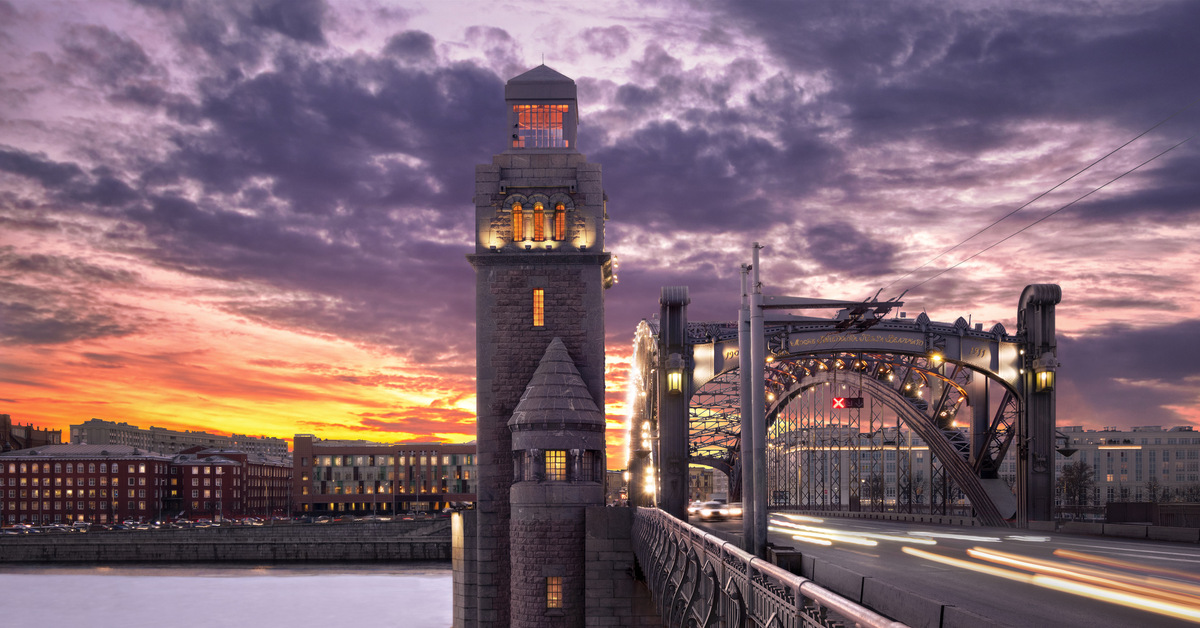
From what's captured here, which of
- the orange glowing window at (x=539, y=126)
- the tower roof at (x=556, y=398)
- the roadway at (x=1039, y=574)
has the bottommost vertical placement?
the roadway at (x=1039, y=574)

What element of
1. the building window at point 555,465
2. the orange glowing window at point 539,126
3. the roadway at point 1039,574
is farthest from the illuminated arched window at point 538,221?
the roadway at point 1039,574

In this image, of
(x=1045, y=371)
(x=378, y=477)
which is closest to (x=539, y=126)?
(x=1045, y=371)

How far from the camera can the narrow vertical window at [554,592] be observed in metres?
36.2

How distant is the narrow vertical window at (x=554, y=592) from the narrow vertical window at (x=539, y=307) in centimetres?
1057

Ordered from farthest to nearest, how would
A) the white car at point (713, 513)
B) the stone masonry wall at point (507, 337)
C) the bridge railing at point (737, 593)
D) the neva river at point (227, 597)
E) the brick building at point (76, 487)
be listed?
1. the brick building at point (76, 487)
2. the neva river at point (227, 597)
3. the white car at point (713, 513)
4. the stone masonry wall at point (507, 337)
5. the bridge railing at point (737, 593)

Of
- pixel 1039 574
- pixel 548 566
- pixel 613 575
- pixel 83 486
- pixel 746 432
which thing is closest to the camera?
pixel 1039 574

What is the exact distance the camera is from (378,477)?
583 ft

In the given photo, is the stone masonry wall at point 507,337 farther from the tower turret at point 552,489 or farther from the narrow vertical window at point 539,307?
the tower turret at point 552,489

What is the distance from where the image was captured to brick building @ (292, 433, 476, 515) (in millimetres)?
176000

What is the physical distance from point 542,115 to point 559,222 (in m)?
5.47

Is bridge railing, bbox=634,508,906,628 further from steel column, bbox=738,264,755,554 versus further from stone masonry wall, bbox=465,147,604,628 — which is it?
stone masonry wall, bbox=465,147,604,628

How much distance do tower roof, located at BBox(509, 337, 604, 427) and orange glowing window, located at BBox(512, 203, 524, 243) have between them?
5.34 m

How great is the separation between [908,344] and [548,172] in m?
17.0

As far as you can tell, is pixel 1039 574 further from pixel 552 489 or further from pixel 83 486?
pixel 83 486
